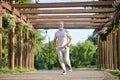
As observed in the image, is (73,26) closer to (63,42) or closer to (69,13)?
(69,13)

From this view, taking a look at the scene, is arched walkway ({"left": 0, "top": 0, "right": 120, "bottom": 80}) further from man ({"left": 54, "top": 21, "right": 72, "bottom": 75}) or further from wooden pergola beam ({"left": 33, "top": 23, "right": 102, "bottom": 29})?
man ({"left": 54, "top": 21, "right": 72, "bottom": 75})

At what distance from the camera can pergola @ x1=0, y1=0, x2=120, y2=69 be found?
19.9 metres

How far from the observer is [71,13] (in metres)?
23.1

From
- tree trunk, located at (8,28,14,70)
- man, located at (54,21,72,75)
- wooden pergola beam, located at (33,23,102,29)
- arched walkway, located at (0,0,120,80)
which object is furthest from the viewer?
wooden pergola beam, located at (33,23,102,29)

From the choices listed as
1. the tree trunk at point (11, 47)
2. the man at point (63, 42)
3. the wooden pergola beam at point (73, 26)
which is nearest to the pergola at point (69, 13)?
the wooden pergola beam at point (73, 26)

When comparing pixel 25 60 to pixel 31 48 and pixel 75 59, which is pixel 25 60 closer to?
pixel 31 48

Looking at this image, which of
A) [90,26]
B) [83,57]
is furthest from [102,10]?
[83,57]

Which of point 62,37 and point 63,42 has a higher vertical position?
point 62,37

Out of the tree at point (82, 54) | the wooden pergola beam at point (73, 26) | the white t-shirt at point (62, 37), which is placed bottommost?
the tree at point (82, 54)

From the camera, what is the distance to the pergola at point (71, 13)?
65.3ft

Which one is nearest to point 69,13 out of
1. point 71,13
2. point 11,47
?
point 71,13

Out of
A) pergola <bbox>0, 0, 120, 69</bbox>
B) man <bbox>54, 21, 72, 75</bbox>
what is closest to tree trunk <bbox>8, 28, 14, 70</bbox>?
pergola <bbox>0, 0, 120, 69</bbox>

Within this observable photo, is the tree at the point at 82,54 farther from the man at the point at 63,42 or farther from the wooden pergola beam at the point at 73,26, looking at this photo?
the man at the point at 63,42

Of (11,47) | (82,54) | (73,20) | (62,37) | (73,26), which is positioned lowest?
(82,54)
